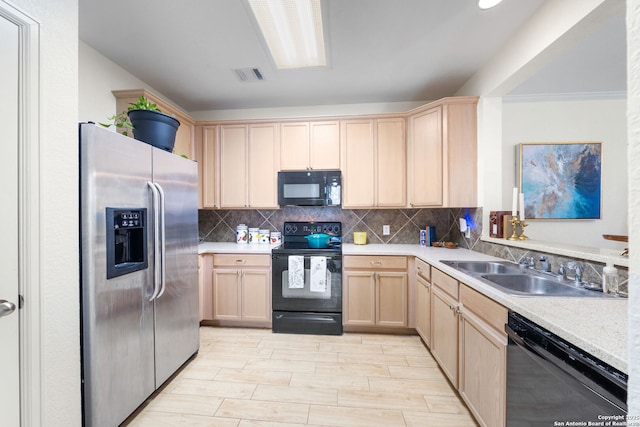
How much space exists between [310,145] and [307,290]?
1.64 metres

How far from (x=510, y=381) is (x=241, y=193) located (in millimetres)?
2890

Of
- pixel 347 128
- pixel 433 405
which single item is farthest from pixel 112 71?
pixel 433 405

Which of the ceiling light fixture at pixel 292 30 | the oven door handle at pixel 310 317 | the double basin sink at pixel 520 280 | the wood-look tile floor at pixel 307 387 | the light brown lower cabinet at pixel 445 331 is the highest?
the ceiling light fixture at pixel 292 30

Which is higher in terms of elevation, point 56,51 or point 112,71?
point 112,71

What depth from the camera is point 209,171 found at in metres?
3.26

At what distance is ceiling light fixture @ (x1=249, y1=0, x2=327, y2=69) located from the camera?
1722 millimetres

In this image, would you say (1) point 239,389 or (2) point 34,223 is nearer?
(2) point 34,223

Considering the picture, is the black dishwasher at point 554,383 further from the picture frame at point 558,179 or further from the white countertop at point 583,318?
the picture frame at point 558,179

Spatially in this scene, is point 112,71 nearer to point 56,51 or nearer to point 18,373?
point 56,51

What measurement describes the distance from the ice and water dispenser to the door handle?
1.30 ft

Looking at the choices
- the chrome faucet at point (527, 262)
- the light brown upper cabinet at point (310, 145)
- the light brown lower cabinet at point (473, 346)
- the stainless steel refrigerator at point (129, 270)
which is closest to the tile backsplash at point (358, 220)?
the light brown upper cabinet at point (310, 145)

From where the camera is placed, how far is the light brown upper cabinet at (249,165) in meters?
3.18

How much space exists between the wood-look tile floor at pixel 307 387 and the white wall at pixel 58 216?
63 centimetres

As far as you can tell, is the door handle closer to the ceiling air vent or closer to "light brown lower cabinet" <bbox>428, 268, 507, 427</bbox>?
"light brown lower cabinet" <bbox>428, 268, 507, 427</bbox>
